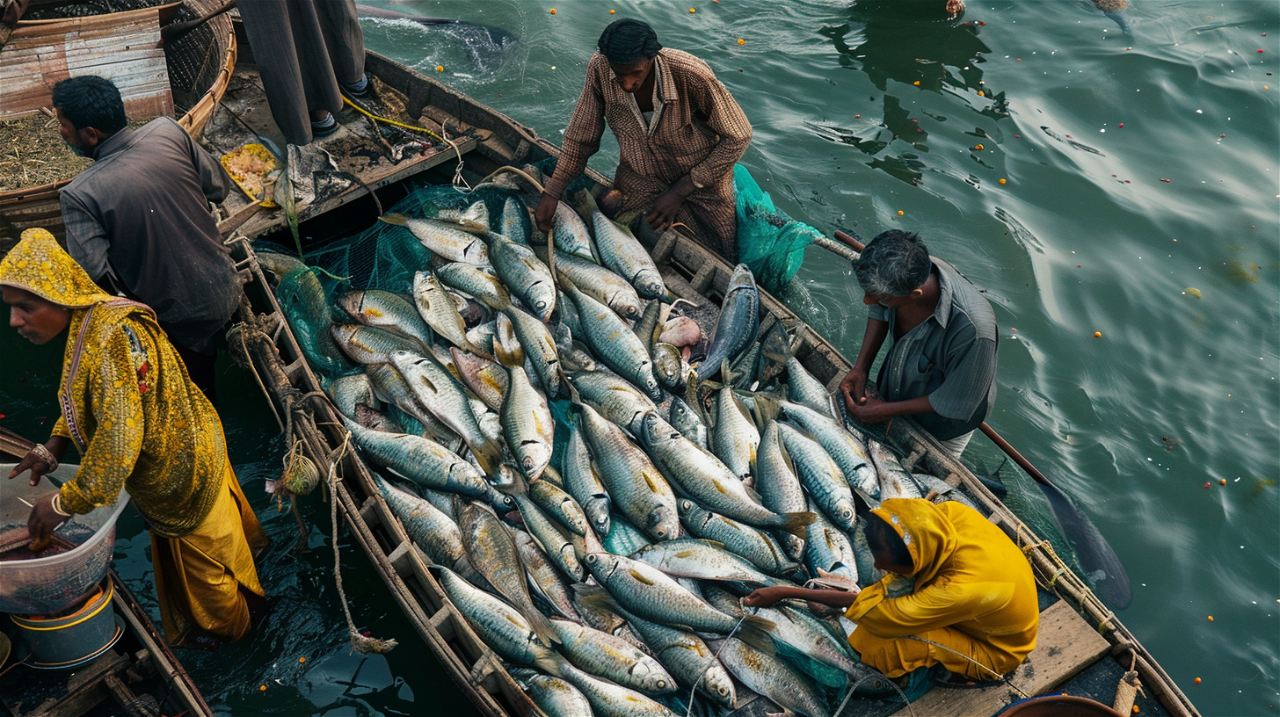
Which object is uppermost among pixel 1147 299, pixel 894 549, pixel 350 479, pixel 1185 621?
pixel 894 549

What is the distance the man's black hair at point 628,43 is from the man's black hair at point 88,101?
2434 mm

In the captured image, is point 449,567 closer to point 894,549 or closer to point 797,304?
point 894,549

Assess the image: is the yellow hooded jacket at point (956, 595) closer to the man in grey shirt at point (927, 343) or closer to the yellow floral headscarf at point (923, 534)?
the yellow floral headscarf at point (923, 534)

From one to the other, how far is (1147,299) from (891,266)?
5.79 metres

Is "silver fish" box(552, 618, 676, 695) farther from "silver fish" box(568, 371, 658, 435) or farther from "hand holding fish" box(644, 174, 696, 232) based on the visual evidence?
"hand holding fish" box(644, 174, 696, 232)

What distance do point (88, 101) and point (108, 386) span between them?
156 centimetres

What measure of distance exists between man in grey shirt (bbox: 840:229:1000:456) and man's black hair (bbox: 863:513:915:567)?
1210 mm

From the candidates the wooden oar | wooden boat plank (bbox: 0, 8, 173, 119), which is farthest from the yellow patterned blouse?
the wooden oar

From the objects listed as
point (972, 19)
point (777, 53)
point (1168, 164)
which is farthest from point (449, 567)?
point (972, 19)

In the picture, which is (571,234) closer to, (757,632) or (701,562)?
(701,562)

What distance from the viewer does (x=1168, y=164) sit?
9234mm

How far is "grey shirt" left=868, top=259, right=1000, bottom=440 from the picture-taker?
374cm

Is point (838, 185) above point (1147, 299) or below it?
above

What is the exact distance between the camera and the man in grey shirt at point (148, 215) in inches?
139
